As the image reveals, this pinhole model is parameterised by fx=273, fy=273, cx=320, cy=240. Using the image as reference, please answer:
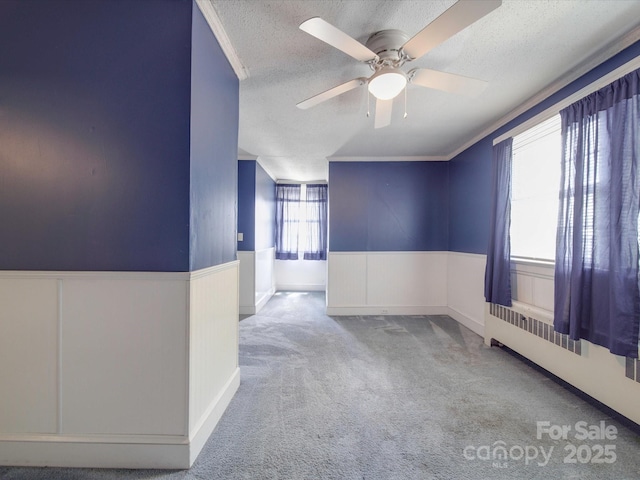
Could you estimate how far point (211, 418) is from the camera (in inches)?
62.2

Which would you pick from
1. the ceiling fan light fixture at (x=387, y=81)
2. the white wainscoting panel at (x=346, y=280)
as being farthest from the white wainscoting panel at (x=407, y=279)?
the ceiling fan light fixture at (x=387, y=81)

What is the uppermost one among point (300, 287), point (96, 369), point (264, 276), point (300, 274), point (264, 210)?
point (264, 210)

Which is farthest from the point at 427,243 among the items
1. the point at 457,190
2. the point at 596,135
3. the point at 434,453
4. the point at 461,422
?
the point at 434,453

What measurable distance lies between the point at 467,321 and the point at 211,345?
3235 millimetres

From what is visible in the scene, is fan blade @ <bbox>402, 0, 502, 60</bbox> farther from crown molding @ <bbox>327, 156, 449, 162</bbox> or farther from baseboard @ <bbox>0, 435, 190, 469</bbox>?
crown molding @ <bbox>327, 156, 449, 162</bbox>

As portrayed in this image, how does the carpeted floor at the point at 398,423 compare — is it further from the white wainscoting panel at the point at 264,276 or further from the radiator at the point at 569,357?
the white wainscoting panel at the point at 264,276

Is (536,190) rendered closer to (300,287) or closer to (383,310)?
(383,310)

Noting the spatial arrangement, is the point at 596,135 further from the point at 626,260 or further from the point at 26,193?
the point at 26,193

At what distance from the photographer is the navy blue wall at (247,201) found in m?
4.32

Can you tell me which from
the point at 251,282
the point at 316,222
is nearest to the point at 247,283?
the point at 251,282

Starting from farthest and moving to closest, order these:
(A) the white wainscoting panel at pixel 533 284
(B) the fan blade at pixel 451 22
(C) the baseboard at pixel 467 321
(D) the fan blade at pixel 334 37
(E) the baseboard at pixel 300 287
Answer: (E) the baseboard at pixel 300 287 → (C) the baseboard at pixel 467 321 → (A) the white wainscoting panel at pixel 533 284 → (D) the fan blade at pixel 334 37 → (B) the fan blade at pixel 451 22

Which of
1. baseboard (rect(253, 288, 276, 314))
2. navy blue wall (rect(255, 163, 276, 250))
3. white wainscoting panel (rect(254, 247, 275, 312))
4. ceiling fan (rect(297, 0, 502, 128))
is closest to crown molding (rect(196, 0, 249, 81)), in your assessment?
ceiling fan (rect(297, 0, 502, 128))

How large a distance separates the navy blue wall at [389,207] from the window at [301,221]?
5.94ft

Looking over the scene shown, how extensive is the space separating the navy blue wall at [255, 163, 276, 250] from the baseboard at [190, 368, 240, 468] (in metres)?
2.76
